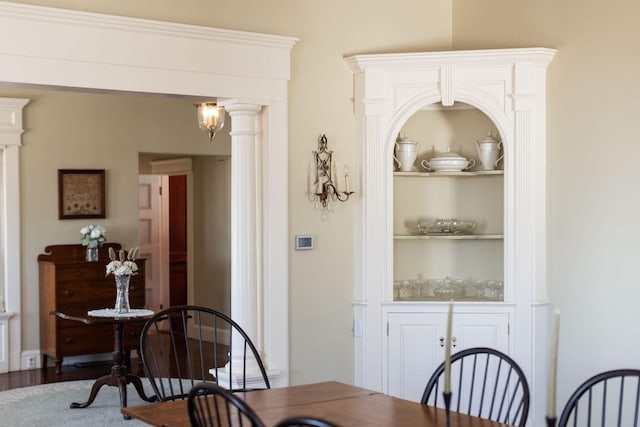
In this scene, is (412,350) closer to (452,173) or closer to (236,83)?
(452,173)

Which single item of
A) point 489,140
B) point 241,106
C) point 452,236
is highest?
point 241,106

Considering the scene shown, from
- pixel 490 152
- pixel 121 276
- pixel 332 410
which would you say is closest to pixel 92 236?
pixel 121 276

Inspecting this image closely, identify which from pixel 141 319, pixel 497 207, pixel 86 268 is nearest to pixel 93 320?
pixel 141 319

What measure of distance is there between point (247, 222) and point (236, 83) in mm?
767

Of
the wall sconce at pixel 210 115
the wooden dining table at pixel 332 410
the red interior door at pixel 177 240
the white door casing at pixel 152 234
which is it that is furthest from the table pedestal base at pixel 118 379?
the white door casing at pixel 152 234

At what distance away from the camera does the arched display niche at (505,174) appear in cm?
479

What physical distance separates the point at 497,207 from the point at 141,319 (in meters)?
2.65

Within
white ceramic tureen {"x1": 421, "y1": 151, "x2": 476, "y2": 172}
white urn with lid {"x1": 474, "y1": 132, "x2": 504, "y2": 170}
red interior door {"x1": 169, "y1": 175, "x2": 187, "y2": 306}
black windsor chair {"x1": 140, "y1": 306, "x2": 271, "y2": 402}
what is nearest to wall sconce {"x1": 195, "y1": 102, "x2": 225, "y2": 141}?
black windsor chair {"x1": 140, "y1": 306, "x2": 271, "y2": 402}

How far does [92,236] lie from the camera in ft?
25.1

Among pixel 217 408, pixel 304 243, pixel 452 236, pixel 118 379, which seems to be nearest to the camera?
pixel 217 408

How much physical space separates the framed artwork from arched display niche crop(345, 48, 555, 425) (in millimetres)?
3764

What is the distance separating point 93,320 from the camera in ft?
19.8

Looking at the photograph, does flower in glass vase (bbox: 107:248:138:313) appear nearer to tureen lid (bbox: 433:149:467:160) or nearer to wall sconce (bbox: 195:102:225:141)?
wall sconce (bbox: 195:102:225:141)

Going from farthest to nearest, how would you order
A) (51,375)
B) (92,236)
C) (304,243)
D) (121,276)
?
(92,236) → (51,375) → (121,276) → (304,243)
